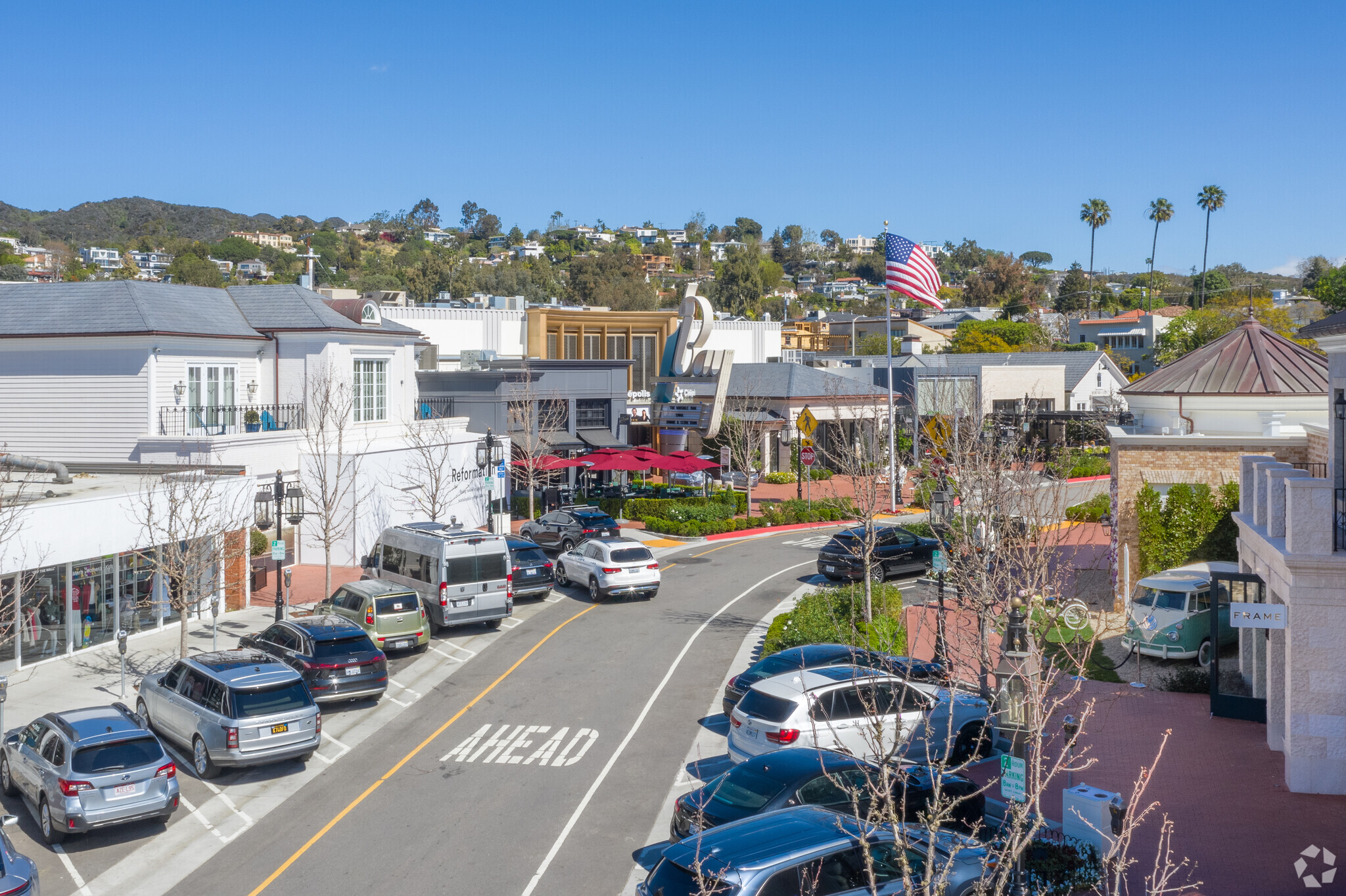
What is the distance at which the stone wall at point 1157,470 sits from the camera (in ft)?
83.3

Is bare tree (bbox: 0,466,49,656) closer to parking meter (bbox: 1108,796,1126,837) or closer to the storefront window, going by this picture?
the storefront window

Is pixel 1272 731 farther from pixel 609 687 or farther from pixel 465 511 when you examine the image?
pixel 465 511

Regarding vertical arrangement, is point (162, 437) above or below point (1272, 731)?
above

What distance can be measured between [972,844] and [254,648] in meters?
15.1

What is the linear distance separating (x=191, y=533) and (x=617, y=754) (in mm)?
12794

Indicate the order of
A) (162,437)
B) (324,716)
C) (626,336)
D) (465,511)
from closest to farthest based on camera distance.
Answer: (324,716) < (162,437) < (465,511) < (626,336)

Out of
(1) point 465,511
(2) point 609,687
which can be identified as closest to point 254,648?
(2) point 609,687

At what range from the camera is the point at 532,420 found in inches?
1778

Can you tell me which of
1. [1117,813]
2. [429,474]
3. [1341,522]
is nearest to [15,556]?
[429,474]

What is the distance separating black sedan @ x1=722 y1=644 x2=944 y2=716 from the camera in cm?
1725

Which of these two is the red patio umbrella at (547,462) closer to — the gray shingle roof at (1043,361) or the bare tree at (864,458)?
the bare tree at (864,458)

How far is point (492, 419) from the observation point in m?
45.4

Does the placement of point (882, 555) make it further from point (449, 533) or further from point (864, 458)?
point (449, 533)

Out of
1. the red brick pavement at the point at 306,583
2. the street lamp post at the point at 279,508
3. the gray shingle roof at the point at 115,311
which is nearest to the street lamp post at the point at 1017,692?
the street lamp post at the point at 279,508
